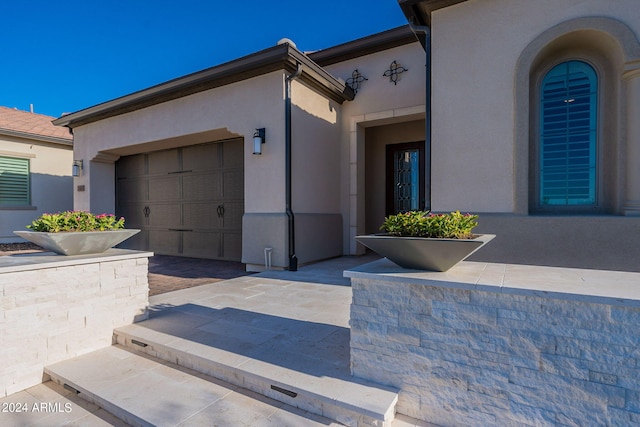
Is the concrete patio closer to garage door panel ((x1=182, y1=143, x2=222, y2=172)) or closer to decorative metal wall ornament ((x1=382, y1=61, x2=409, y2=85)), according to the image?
garage door panel ((x1=182, y1=143, x2=222, y2=172))

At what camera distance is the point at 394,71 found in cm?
692

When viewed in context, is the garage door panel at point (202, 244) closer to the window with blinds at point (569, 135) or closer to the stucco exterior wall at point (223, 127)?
the stucco exterior wall at point (223, 127)

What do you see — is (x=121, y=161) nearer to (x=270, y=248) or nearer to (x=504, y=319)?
(x=270, y=248)

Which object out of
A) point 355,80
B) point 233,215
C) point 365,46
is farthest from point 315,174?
point 365,46

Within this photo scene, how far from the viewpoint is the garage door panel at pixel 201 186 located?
7555mm

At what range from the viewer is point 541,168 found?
413 cm

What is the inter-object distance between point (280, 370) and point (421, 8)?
186 inches

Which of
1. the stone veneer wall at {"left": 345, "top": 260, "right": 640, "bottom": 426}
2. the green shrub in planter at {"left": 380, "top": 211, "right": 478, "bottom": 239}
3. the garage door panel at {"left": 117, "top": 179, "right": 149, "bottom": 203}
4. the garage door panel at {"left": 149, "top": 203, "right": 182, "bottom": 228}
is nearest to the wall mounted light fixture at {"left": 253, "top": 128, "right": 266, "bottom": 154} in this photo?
the garage door panel at {"left": 149, "top": 203, "right": 182, "bottom": 228}

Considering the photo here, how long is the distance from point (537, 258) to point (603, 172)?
4.30ft

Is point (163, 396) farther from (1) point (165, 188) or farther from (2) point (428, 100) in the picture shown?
(1) point (165, 188)

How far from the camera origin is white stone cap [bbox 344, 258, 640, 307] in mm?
1584

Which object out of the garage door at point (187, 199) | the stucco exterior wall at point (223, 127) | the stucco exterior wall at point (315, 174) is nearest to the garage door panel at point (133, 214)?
the garage door at point (187, 199)

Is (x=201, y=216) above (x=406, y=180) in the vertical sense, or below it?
below

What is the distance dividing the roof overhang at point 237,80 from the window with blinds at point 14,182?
3941 mm
